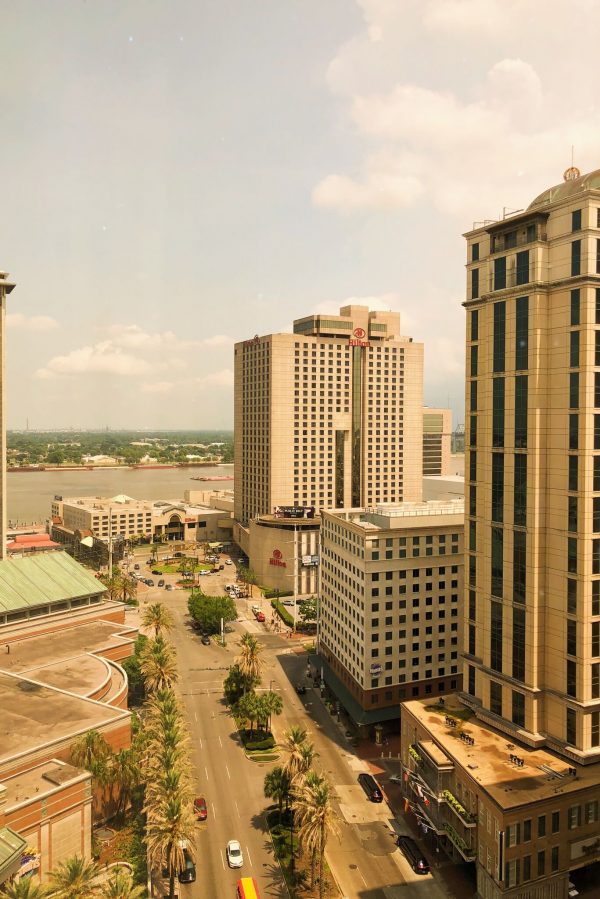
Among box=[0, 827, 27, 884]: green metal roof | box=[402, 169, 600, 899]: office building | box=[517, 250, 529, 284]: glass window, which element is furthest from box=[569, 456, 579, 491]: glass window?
box=[0, 827, 27, 884]: green metal roof

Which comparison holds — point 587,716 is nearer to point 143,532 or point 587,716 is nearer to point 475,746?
point 475,746

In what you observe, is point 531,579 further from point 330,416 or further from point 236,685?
point 330,416

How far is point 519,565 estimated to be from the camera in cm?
4475

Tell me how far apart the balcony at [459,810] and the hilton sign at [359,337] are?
9324cm

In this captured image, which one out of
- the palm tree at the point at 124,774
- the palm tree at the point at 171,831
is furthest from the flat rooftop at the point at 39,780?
the palm tree at the point at 171,831

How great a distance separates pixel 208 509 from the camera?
531 feet

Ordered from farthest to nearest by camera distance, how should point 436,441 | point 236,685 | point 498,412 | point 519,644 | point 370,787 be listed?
point 436,441, point 236,685, point 370,787, point 498,412, point 519,644

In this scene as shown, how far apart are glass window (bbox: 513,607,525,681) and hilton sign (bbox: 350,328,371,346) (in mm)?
85586

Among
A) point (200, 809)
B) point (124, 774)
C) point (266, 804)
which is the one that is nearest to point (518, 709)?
point (266, 804)

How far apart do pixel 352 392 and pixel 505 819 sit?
95.0 metres

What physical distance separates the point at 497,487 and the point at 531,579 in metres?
7.23

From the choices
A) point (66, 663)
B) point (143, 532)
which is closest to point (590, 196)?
point (66, 663)

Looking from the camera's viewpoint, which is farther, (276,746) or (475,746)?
(276,746)

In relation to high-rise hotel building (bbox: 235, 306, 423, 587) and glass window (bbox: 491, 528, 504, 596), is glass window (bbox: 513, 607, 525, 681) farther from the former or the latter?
high-rise hotel building (bbox: 235, 306, 423, 587)
